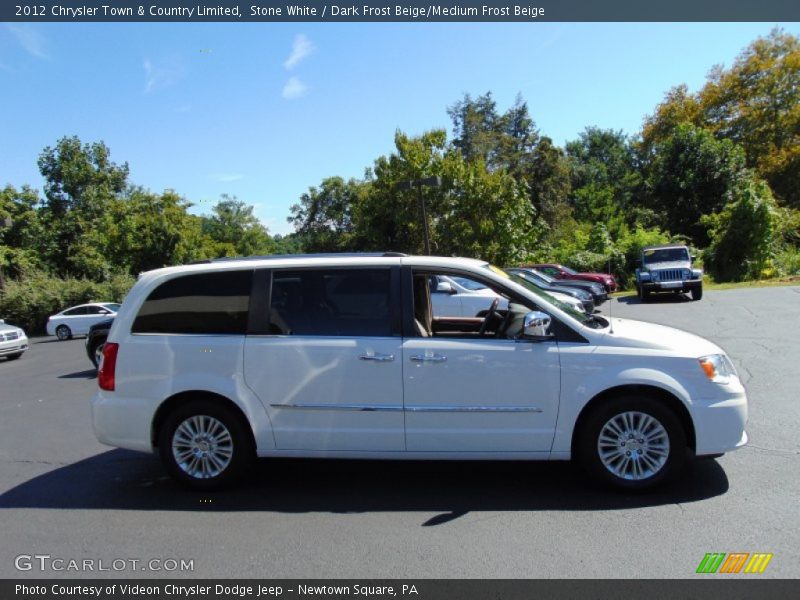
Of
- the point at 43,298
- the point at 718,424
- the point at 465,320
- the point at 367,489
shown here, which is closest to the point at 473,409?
the point at 367,489

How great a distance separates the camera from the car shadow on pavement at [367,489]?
4367mm

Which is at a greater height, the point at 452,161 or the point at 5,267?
the point at 452,161

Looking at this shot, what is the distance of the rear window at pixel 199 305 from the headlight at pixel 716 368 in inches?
141

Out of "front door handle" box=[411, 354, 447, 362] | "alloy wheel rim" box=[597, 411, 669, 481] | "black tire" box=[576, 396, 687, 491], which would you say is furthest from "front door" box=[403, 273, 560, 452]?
"alloy wheel rim" box=[597, 411, 669, 481]

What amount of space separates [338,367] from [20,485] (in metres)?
3.30

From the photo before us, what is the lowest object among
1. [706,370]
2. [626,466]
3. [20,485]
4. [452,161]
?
[20,485]

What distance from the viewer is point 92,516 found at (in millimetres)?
4477

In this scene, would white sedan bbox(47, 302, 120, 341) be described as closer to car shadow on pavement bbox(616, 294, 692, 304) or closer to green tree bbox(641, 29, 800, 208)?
car shadow on pavement bbox(616, 294, 692, 304)

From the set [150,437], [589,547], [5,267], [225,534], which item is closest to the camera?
[589,547]

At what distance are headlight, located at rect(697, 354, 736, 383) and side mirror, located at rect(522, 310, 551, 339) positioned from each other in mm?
1178

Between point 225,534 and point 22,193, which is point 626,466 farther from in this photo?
point 22,193

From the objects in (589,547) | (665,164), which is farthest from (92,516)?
(665,164)

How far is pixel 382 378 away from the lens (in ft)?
14.8

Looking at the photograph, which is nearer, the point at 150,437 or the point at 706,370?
the point at 706,370
